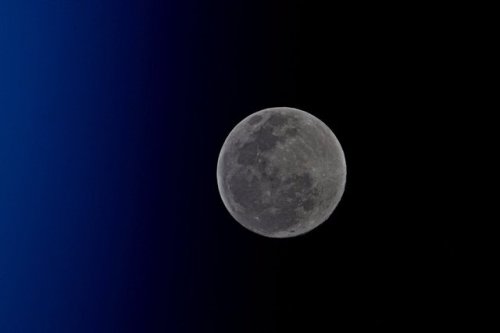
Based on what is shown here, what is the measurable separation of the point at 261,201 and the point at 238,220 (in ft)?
1.66

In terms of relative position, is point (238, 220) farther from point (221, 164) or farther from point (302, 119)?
point (302, 119)

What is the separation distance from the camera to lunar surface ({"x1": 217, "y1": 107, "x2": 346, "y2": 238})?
568cm

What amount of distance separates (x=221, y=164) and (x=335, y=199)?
1.25 meters

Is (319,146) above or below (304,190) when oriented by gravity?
above

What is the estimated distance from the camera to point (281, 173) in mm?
5652

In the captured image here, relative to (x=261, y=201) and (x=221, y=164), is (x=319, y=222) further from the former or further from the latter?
(x=221, y=164)

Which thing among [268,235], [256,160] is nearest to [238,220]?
[268,235]

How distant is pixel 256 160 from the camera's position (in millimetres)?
5711

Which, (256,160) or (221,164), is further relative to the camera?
(221,164)

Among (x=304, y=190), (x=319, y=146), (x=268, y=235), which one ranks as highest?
(x=319, y=146)

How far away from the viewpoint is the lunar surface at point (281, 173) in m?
5.68

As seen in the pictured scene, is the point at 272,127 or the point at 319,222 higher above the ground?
the point at 272,127

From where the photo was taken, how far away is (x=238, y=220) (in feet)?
20.1

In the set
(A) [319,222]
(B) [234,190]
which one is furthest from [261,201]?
(A) [319,222]
